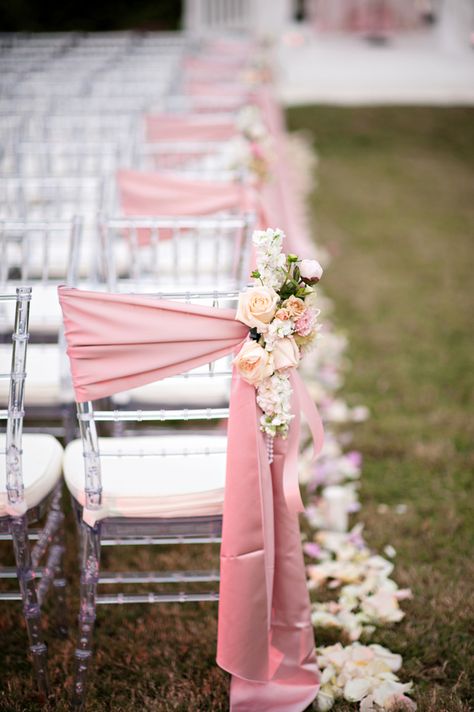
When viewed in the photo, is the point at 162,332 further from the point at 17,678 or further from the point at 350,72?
the point at 350,72

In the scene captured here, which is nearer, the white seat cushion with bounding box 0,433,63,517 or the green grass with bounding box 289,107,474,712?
the white seat cushion with bounding box 0,433,63,517

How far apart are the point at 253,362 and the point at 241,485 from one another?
13.1 inches

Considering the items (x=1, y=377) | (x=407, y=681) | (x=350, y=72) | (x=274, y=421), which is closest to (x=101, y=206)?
(x=1, y=377)

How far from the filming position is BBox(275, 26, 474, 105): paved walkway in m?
12.7

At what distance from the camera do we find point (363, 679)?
2162 millimetres

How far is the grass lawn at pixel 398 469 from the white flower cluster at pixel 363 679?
6 centimetres

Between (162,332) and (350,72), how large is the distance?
13215mm

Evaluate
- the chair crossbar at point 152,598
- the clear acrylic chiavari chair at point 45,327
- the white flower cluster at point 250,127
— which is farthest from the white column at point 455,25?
the chair crossbar at point 152,598

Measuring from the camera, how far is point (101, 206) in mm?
3461

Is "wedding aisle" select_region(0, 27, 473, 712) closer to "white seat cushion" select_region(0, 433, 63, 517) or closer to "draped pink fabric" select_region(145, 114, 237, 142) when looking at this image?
"draped pink fabric" select_region(145, 114, 237, 142)

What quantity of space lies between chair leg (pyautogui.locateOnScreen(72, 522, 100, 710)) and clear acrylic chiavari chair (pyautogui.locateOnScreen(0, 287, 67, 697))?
0.11 meters

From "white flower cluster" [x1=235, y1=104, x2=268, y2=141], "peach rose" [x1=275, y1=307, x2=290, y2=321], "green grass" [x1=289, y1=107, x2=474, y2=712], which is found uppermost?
"peach rose" [x1=275, y1=307, x2=290, y2=321]

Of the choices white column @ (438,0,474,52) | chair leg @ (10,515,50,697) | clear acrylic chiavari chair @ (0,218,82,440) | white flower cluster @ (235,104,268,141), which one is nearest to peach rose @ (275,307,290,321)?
chair leg @ (10,515,50,697)

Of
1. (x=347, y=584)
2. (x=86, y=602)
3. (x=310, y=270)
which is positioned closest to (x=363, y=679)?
(x=347, y=584)
